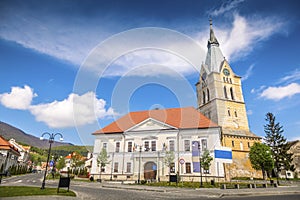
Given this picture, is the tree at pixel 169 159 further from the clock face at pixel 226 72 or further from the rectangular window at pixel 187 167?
the clock face at pixel 226 72

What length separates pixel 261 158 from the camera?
111 feet

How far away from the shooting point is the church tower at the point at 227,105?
36.5 meters

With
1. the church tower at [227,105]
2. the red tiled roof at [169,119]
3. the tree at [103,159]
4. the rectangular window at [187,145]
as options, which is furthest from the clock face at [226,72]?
the tree at [103,159]

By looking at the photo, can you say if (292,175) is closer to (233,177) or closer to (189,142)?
(233,177)

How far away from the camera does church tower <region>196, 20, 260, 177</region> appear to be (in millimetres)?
36500

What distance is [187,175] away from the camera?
30.0m

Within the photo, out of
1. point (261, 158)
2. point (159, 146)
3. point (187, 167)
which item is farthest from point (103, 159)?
point (261, 158)

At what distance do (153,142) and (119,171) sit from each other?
7.53m

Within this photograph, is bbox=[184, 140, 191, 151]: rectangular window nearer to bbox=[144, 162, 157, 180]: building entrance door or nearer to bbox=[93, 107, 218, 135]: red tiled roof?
bbox=[93, 107, 218, 135]: red tiled roof

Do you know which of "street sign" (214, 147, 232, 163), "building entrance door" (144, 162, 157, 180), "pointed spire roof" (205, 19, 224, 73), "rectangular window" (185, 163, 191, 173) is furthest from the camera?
"pointed spire roof" (205, 19, 224, 73)

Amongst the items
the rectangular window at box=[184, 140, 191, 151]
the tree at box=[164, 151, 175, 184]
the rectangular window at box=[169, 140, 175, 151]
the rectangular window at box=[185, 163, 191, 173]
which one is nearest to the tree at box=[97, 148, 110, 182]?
the tree at box=[164, 151, 175, 184]

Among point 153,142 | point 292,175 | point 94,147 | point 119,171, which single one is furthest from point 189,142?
point 292,175

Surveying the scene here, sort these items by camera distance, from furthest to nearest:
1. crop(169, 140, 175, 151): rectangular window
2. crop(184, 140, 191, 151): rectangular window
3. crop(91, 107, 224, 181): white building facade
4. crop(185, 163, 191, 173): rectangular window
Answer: crop(169, 140, 175, 151): rectangular window, crop(184, 140, 191, 151): rectangular window, crop(91, 107, 224, 181): white building facade, crop(185, 163, 191, 173): rectangular window

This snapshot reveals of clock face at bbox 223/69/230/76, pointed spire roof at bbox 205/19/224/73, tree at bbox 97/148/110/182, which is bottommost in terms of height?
tree at bbox 97/148/110/182
